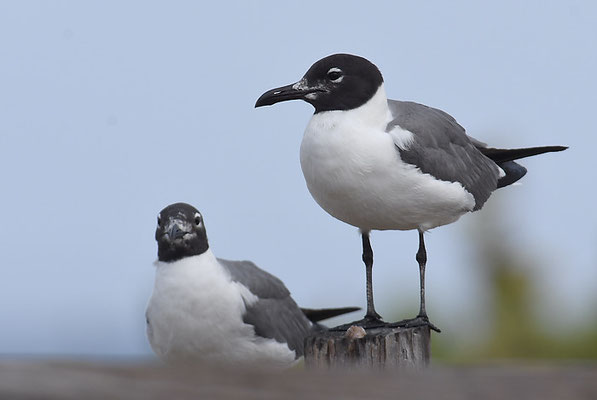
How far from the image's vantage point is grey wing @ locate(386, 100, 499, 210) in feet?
21.7

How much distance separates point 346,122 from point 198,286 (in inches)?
69.0

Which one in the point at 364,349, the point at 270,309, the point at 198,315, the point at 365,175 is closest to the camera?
the point at 364,349

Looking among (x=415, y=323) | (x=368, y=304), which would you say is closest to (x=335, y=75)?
(x=368, y=304)

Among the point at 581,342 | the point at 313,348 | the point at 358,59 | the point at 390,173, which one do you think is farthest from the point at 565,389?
the point at 581,342

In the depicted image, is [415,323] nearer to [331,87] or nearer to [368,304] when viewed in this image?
[368,304]

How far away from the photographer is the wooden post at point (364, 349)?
19.1 feet

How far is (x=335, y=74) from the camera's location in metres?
6.76

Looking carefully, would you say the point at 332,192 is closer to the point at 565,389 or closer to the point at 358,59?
the point at 358,59

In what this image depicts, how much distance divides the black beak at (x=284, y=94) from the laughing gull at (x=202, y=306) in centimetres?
135

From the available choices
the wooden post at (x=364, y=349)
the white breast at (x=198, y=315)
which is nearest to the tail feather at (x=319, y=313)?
the white breast at (x=198, y=315)

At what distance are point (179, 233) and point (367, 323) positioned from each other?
174 centimetres

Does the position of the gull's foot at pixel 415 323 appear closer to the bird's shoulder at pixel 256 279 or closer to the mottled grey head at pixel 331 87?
the mottled grey head at pixel 331 87

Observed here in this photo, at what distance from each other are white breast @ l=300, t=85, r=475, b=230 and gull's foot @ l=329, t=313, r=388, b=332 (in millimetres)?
597

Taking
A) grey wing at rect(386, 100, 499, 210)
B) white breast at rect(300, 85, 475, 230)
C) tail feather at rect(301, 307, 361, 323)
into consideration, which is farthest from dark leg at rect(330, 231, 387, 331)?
tail feather at rect(301, 307, 361, 323)
